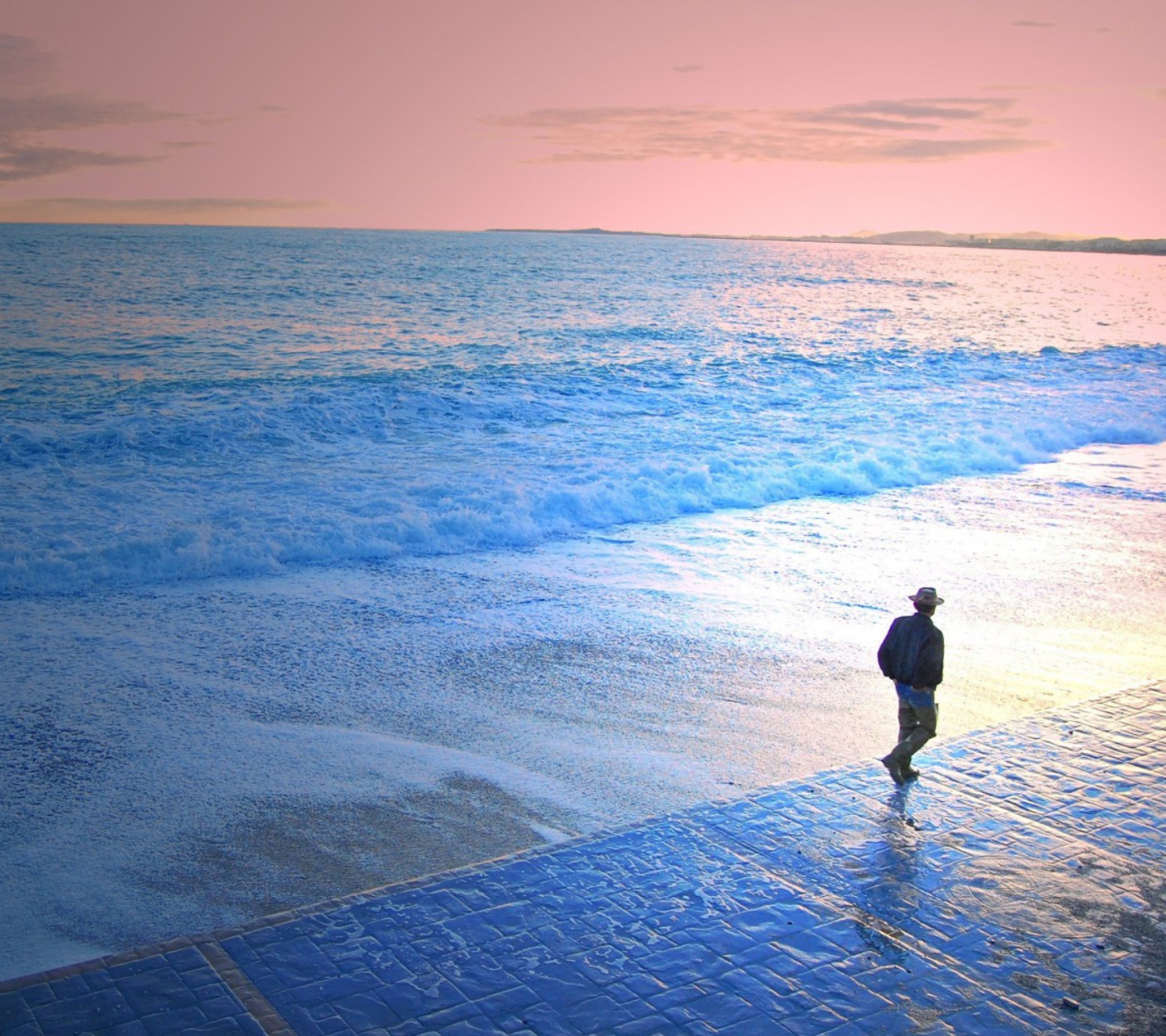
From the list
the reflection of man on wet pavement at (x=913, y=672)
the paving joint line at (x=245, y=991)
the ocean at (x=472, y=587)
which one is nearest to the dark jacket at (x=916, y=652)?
the reflection of man on wet pavement at (x=913, y=672)

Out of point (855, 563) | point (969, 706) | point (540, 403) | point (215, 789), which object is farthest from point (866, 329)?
point (215, 789)

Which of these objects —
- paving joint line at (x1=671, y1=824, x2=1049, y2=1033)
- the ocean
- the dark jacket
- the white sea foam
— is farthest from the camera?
the white sea foam

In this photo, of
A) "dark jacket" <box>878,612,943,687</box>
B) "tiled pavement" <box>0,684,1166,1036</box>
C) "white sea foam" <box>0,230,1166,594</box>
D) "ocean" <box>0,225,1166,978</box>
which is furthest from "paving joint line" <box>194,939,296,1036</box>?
"white sea foam" <box>0,230,1166,594</box>

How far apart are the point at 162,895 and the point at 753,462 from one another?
44.9 ft

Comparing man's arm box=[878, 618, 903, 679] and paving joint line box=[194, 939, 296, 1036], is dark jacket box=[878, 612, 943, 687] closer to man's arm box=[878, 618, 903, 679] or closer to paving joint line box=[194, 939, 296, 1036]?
man's arm box=[878, 618, 903, 679]

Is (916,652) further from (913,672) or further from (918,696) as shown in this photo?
(918,696)

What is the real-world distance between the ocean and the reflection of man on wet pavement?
0.72 metres

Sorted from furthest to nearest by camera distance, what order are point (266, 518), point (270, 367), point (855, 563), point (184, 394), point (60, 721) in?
point (270, 367) < point (184, 394) < point (266, 518) < point (855, 563) < point (60, 721)

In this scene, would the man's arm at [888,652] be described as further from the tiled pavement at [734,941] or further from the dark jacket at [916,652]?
the tiled pavement at [734,941]

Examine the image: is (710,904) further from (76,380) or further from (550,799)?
(76,380)

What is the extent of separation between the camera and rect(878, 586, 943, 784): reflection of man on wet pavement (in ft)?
20.8

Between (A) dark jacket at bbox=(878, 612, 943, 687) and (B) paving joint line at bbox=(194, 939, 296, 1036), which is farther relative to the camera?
(A) dark jacket at bbox=(878, 612, 943, 687)

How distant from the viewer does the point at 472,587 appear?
11555 mm

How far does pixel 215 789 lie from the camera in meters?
6.78
